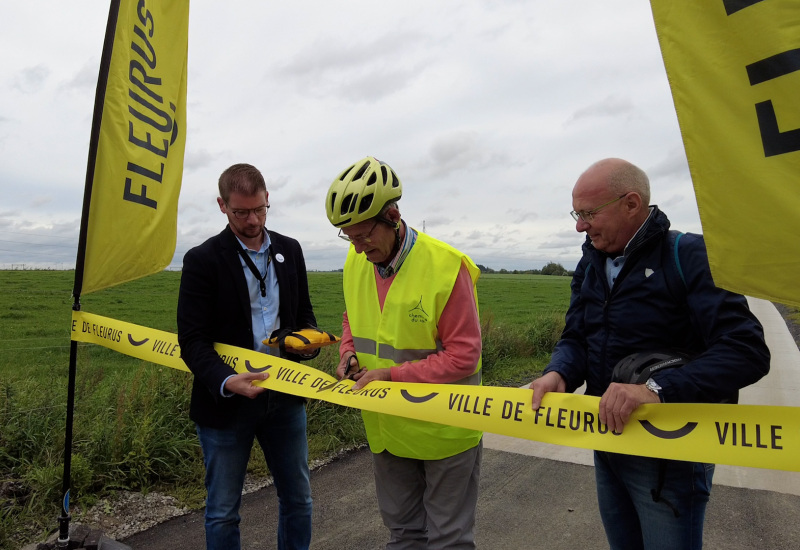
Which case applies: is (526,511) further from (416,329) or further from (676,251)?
(676,251)

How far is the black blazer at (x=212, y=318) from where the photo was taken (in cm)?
270

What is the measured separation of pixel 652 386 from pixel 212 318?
211 cm

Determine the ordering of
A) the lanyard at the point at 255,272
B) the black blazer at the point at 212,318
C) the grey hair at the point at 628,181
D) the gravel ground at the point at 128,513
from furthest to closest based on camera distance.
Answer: the gravel ground at the point at 128,513 → the lanyard at the point at 255,272 → the black blazer at the point at 212,318 → the grey hair at the point at 628,181

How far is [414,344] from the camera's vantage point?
2.41m

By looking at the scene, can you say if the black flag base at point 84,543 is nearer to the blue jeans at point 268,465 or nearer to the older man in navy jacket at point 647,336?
the blue jeans at point 268,465

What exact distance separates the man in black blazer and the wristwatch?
5.72ft

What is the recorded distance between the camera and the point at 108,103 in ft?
9.57

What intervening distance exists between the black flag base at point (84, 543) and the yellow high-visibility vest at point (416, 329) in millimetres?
1674

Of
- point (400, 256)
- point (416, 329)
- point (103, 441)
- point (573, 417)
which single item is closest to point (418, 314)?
point (416, 329)

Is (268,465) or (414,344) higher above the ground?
(414,344)

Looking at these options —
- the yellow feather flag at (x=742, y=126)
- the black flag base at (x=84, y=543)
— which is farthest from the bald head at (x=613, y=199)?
the black flag base at (x=84, y=543)

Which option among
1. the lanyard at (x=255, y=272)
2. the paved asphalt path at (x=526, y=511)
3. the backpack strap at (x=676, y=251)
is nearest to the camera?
the backpack strap at (x=676, y=251)

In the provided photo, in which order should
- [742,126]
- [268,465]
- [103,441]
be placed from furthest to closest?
[103,441]
[268,465]
[742,126]

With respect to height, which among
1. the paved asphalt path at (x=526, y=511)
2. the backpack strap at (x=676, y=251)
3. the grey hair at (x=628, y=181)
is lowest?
the paved asphalt path at (x=526, y=511)
